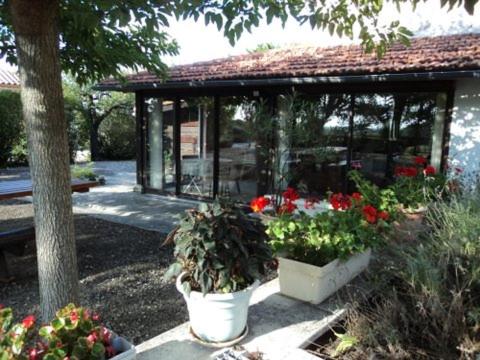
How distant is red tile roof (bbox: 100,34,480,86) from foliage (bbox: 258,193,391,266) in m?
2.19

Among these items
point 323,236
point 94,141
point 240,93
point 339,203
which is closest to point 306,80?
point 240,93

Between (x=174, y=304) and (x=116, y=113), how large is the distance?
17175 mm

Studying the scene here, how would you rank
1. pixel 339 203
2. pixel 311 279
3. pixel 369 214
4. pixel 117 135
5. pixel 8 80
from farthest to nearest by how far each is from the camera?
pixel 117 135 → pixel 8 80 → pixel 339 203 → pixel 369 214 → pixel 311 279

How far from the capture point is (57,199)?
2389mm

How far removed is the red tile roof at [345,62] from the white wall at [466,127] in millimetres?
540

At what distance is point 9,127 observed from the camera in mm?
14398

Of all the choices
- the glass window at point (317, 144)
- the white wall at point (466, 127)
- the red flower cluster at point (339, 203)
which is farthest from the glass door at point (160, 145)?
the red flower cluster at point (339, 203)

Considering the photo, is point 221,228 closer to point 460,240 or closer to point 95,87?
point 460,240

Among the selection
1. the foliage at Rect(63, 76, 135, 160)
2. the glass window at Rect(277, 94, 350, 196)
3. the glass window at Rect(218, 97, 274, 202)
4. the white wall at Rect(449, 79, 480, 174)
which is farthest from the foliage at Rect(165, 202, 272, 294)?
the foliage at Rect(63, 76, 135, 160)

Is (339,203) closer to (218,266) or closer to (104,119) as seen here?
(218,266)

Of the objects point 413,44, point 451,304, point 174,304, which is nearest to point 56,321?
point 174,304

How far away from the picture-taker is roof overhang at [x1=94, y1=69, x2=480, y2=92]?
573 centimetres

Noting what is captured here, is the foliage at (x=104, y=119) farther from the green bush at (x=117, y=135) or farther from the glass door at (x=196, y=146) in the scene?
the glass door at (x=196, y=146)

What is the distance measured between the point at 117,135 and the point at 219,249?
58.5ft
